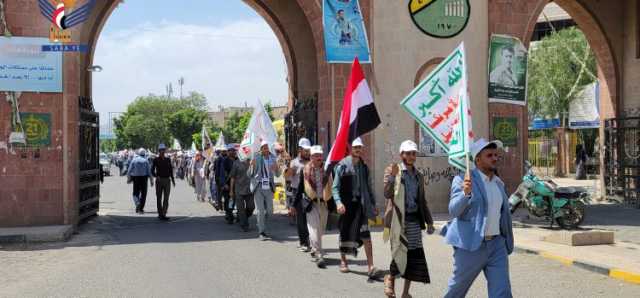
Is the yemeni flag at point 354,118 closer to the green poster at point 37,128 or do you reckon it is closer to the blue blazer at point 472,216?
the blue blazer at point 472,216

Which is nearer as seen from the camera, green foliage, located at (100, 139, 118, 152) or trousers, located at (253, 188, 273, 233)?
trousers, located at (253, 188, 273, 233)

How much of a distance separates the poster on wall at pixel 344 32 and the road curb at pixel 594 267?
20.5 ft

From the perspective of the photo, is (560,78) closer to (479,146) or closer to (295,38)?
(295,38)

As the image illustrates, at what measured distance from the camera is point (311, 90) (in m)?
20.5

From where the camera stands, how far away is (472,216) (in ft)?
18.6

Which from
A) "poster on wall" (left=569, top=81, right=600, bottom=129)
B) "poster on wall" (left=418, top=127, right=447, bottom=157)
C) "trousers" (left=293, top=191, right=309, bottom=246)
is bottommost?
"trousers" (left=293, top=191, right=309, bottom=246)

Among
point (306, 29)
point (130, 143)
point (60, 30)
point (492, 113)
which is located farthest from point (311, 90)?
point (130, 143)

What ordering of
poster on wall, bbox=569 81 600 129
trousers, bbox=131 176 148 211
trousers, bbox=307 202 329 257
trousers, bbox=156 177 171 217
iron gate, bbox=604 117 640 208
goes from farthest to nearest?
1. poster on wall, bbox=569 81 600 129
2. iron gate, bbox=604 117 640 208
3. trousers, bbox=131 176 148 211
4. trousers, bbox=156 177 171 217
5. trousers, bbox=307 202 329 257

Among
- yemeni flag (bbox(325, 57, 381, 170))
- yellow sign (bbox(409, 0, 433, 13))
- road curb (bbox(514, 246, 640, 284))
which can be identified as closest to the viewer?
road curb (bbox(514, 246, 640, 284))

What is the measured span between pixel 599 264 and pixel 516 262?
115cm

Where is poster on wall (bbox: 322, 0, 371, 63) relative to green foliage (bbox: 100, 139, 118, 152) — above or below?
above

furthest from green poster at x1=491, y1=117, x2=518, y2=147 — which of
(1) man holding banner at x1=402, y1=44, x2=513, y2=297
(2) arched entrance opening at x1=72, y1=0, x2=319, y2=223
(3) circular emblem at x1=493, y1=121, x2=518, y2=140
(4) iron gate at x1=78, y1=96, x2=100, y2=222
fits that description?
(1) man holding banner at x1=402, y1=44, x2=513, y2=297

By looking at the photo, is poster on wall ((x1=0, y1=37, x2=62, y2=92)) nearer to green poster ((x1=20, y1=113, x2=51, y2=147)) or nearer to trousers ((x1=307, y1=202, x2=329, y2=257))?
green poster ((x1=20, y1=113, x2=51, y2=147))

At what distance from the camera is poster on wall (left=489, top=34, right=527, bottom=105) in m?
16.6
